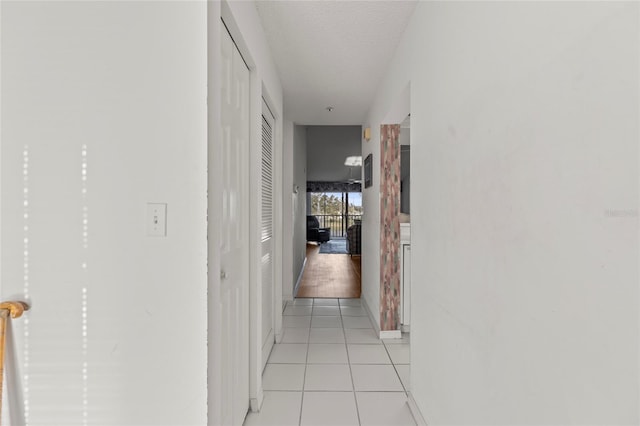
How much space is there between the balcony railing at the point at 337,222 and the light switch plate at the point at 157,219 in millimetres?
12342

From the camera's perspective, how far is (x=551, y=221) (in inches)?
32.6

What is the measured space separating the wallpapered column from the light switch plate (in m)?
2.26

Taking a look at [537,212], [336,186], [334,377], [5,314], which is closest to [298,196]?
[334,377]

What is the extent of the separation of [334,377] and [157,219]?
1777mm

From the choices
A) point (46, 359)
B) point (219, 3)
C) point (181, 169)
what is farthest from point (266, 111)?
point (46, 359)

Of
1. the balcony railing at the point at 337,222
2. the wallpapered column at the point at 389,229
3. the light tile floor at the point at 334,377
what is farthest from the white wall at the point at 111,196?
the balcony railing at the point at 337,222

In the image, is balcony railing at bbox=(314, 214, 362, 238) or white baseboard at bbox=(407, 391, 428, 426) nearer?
white baseboard at bbox=(407, 391, 428, 426)

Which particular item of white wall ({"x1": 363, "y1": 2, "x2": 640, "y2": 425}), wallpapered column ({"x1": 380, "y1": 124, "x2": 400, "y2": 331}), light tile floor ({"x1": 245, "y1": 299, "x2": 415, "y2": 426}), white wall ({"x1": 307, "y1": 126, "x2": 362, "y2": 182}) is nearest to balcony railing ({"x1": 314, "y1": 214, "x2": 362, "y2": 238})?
white wall ({"x1": 307, "y1": 126, "x2": 362, "y2": 182})

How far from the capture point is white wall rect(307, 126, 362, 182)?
761cm

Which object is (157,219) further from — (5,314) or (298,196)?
(298,196)

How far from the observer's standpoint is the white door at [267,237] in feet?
8.66

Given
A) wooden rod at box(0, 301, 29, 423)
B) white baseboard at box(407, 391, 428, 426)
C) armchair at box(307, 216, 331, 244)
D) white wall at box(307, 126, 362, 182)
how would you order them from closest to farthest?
wooden rod at box(0, 301, 29, 423) → white baseboard at box(407, 391, 428, 426) → white wall at box(307, 126, 362, 182) → armchair at box(307, 216, 331, 244)

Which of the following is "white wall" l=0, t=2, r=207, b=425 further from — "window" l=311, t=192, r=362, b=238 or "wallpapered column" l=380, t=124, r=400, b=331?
"window" l=311, t=192, r=362, b=238

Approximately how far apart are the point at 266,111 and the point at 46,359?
2026mm
